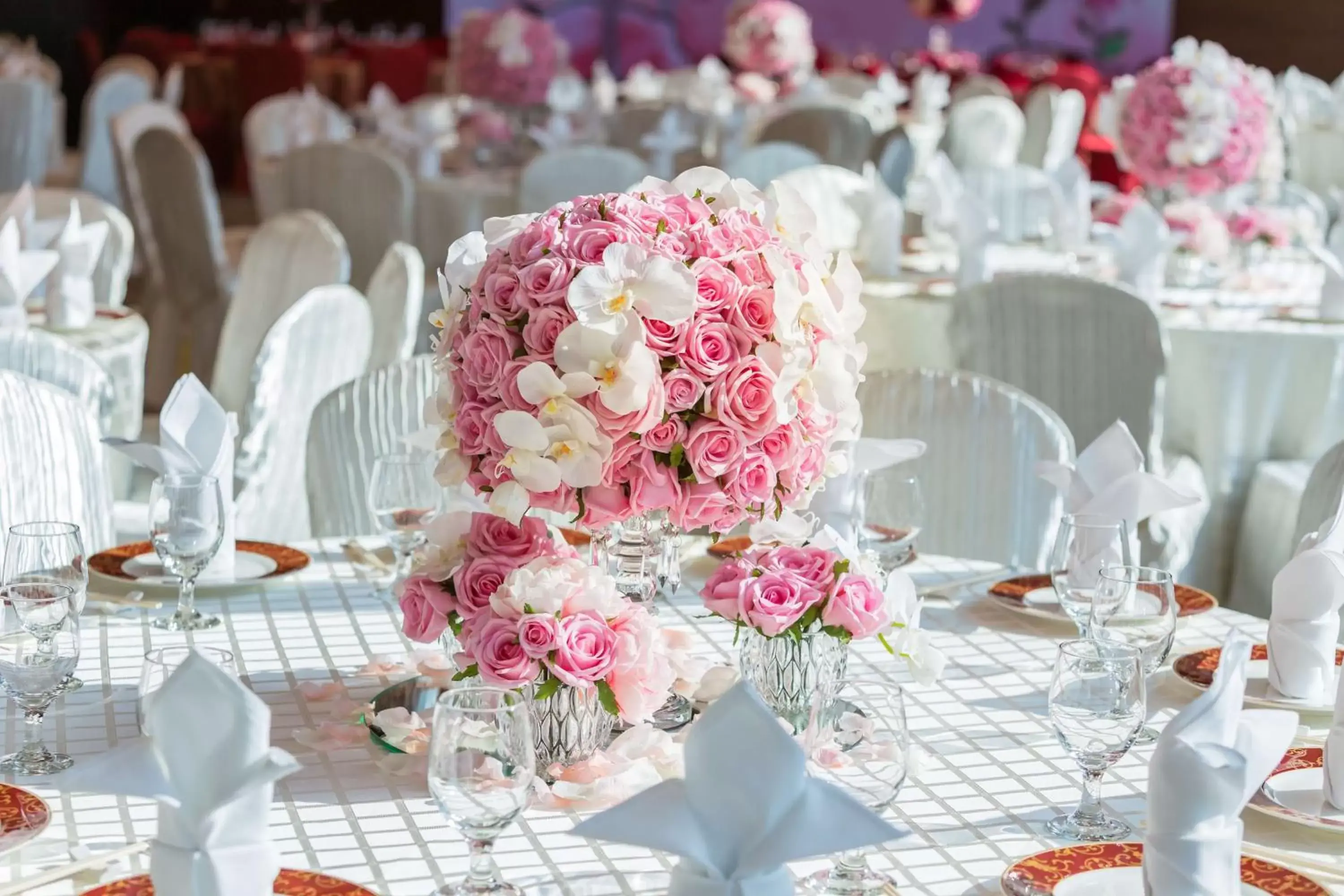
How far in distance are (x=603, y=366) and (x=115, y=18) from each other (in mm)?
14543

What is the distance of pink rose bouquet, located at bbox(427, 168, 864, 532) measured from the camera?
58.0 inches

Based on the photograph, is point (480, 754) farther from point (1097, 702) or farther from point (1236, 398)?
point (1236, 398)

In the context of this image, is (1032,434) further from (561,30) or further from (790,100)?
(561,30)

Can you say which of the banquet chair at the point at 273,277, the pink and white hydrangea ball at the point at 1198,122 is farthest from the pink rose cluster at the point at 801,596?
the pink and white hydrangea ball at the point at 1198,122

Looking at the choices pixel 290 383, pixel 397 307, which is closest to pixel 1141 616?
pixel 290 383

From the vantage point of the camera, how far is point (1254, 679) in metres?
1.95

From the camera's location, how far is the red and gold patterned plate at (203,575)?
215cm

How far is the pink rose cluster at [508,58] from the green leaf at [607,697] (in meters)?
5.60

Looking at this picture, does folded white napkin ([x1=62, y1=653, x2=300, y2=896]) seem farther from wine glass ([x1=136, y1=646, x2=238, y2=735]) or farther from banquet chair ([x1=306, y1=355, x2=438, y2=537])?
banquet chair ([x1=306, y1=355, x2=438, y2=537])

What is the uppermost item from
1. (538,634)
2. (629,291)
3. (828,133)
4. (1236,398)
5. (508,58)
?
(629,291)

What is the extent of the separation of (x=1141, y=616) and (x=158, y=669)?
3.03ft

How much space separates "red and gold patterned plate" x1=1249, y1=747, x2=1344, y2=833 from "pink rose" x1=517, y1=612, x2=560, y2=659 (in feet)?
2.04

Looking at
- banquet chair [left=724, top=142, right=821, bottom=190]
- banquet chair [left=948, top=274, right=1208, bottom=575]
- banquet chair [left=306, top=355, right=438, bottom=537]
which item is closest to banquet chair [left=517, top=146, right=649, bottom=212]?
banquet chair [left=724, top=142, right=821, bottom=190]

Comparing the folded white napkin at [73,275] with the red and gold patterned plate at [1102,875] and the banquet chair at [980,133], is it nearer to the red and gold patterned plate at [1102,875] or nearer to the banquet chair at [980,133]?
the red and gold patterned plate at [1102,875]
